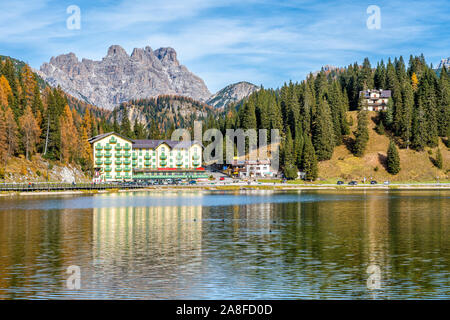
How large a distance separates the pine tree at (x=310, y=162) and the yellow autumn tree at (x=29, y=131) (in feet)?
310

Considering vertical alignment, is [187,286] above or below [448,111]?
below

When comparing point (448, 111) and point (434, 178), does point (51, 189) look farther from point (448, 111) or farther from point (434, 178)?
point (448, 111)

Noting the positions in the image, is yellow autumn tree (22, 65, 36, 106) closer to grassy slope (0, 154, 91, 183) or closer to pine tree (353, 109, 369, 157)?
grassy slope (0, 154, 91, 183)

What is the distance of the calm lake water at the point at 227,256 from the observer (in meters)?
28.9

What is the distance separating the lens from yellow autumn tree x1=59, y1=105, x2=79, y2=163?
6500 inches

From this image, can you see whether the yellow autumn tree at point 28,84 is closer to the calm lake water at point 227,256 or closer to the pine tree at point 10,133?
the pine tree at point 10,133

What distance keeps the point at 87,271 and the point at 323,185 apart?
14925 centimetres

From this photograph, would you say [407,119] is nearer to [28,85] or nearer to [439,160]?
[439,160]

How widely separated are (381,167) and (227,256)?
161 metres

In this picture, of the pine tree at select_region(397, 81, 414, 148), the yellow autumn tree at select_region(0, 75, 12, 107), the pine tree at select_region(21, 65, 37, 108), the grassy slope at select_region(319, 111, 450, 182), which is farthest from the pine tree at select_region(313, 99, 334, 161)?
the yellow autumn tree at select_region(0, 75, 12, 107)
